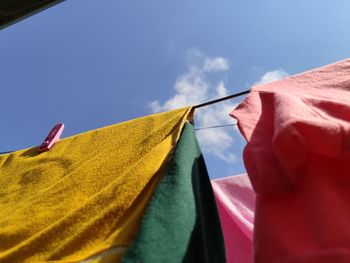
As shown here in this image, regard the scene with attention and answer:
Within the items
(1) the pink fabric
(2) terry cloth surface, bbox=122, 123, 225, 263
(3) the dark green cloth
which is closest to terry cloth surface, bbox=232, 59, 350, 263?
(2) terry cloth surface, bbox=122, 123, 225, 263

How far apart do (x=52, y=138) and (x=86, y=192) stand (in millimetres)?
429

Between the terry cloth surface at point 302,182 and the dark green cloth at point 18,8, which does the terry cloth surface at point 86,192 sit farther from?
the dark green cloth at point 18,8

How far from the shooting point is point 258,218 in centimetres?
47

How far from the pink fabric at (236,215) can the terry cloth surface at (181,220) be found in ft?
0.82

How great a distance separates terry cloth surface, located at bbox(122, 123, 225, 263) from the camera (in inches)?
18.2

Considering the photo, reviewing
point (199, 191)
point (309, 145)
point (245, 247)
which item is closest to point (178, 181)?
point (199, 191)

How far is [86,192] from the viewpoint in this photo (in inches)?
26.1

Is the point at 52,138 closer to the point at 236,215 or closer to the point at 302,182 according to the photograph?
the point at 236,215

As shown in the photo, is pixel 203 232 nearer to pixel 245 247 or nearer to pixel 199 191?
pixel 199 191

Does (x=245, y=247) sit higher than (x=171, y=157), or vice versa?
(x=171, y=157)

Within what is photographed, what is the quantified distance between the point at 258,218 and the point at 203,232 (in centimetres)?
10

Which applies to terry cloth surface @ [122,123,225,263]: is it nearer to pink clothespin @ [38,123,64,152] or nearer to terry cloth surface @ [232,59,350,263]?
terry cloth surface @ [232,59,350,263]

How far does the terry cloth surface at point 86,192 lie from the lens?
53 centimetres

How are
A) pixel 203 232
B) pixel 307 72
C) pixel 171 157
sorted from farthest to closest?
pixel 307 72, pixel 171 157, pixel 203 232
